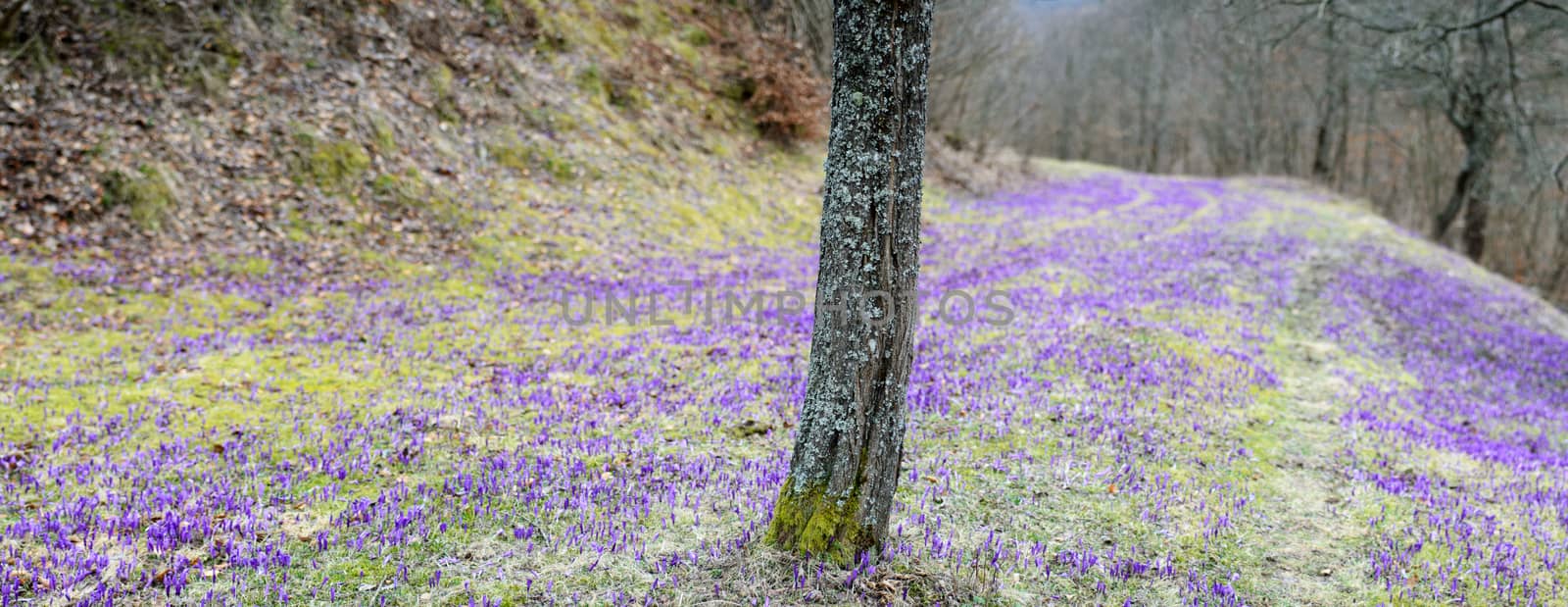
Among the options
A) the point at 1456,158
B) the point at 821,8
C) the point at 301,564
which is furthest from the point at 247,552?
the point at 1456,158

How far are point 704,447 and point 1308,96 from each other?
168 feet

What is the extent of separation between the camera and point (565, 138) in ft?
63.0

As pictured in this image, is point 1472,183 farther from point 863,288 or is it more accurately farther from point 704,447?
point 863,288

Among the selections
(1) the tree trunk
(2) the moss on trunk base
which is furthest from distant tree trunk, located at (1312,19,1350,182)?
(2) the moss on trunk base

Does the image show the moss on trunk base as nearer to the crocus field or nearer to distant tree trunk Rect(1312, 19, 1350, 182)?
the crocus field

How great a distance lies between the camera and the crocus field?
16.1 feet

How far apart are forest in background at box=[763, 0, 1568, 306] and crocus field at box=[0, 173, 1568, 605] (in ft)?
16.6

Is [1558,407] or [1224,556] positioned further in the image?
[1558,407]

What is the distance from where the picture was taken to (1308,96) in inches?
1810

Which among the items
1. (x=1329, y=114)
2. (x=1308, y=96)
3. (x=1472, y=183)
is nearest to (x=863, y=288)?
(x=1472, y=183)

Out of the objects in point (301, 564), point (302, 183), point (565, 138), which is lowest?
point (301, 564)

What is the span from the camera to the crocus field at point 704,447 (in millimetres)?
4895

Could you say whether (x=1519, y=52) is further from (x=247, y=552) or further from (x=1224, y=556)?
(x=247, y=552)

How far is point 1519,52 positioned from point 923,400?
85.0 ft
